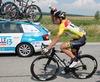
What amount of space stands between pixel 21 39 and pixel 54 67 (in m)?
4.07

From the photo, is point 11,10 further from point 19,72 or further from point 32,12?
point 19,72

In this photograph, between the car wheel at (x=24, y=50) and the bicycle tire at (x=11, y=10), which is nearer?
the car wheel at (x=24, y=50)

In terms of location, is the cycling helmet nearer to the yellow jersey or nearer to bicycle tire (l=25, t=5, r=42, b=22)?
the yellow jersey

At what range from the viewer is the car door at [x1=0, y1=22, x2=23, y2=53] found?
10.5 meters

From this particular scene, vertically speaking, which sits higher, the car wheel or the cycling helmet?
the cycling helmet

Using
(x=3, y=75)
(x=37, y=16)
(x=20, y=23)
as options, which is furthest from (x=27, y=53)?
A: (x=3, y=75)

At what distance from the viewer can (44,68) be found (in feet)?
22.7

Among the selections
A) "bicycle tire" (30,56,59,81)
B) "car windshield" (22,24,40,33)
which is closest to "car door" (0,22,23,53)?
"car windshield" (22,24,40,33)

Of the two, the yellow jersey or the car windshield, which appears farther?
the car windshield

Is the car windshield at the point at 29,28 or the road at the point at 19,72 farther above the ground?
the car windshield at the point at 29,28

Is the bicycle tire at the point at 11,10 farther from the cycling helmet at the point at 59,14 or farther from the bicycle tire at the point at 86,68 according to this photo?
the bicycle tire at the point at 86,68

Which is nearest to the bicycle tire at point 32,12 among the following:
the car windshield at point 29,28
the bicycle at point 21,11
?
the bicycle at point 21,11

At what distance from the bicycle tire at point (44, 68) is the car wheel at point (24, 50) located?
3.66 meters

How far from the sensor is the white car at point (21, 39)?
413 inches
